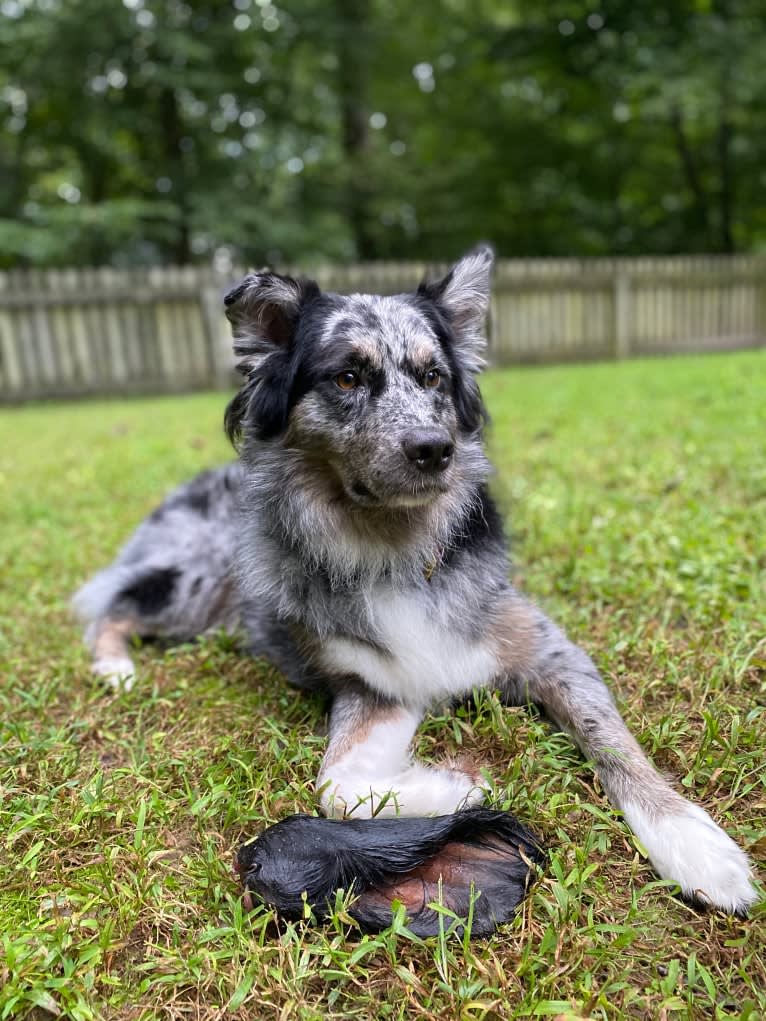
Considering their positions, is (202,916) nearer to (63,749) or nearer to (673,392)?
(63,749)

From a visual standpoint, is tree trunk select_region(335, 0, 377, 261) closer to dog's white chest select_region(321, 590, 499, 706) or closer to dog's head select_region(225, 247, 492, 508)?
dog's head select_region(225, 247, 492, 508)

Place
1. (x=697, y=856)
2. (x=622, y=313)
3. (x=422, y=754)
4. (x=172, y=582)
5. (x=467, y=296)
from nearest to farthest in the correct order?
(x=697, y=856)
(x=422, y=754)
(x=467, y=296)
(x=172, y=582)
(x=622, y=313)

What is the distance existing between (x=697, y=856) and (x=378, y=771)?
0.92 meters

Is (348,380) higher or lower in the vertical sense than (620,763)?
higher

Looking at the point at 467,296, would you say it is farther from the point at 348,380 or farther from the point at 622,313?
the point at 622,313

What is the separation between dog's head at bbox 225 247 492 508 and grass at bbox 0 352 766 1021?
0.85m

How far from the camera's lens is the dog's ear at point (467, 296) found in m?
3.03

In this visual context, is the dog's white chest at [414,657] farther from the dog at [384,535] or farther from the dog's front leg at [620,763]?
the dog's front leg at [620,763]

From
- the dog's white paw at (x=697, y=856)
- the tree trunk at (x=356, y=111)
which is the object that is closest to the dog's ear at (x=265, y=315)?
the dog's white paw at (x=697, y=856)

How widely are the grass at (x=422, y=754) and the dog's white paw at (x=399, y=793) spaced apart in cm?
9

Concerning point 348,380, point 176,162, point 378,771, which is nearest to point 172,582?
point 348,380

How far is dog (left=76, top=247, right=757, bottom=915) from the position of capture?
240 centimetres

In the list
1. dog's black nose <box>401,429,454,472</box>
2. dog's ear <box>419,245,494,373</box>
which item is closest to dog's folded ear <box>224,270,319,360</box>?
dog's ear <box>419,245,494,373</box>

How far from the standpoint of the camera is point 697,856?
1.80 m
